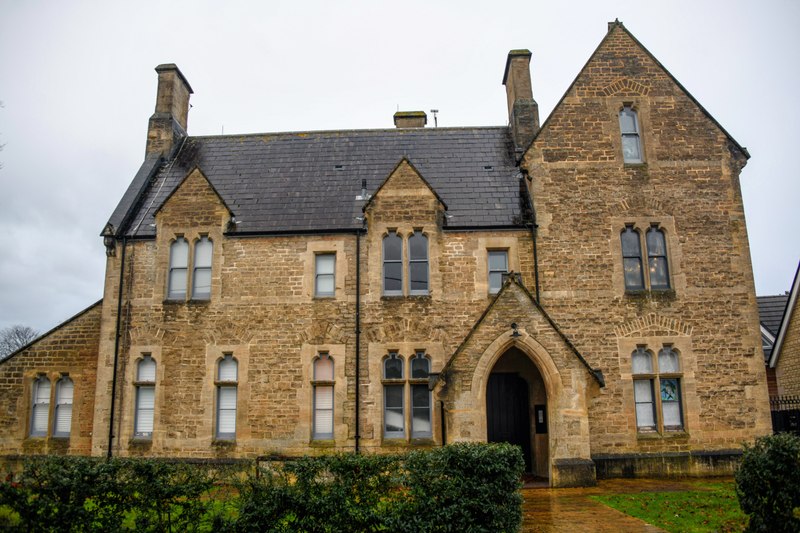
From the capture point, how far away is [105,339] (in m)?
19.4

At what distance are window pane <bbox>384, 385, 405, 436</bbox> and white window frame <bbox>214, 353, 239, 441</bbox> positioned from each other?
14.9ft

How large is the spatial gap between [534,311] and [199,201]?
11322 mm

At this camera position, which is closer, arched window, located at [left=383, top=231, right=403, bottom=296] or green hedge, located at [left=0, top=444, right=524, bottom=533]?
green hedge, located at [left=0, top=444, right=524, bottom=533]

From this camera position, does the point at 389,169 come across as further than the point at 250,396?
Yes

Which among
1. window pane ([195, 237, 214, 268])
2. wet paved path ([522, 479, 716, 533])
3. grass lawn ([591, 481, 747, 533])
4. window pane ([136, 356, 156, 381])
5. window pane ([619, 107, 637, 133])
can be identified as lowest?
wet paved path ([522, 479, 716, 533])

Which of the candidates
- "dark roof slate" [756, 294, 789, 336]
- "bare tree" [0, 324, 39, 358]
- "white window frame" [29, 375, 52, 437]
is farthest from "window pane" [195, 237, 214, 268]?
"bare tree" [0, 324, 39, 358]

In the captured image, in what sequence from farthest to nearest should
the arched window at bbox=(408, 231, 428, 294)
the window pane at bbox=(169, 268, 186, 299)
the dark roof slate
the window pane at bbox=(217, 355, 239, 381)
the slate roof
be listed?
the dark roof slate < the slate roof < the window pane at bbox=(169, 268, 186, 299) < the arched window at bbox=(408, 231, 428, 294) < the window pane at bbox=(217, 355, 239, 381)

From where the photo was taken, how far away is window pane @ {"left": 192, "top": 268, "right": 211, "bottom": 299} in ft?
64.9

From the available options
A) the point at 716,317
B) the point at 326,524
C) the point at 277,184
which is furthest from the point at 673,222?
the point at 326,524

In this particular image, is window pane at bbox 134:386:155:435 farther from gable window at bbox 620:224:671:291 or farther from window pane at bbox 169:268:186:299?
gable window at bbox 620:224:671:291

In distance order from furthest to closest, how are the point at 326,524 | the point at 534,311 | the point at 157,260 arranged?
the point at 157,260
the point at 534,311
the point at 326,524

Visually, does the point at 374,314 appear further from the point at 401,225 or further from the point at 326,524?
the point at 326,524

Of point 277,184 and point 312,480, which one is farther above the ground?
point 277,184

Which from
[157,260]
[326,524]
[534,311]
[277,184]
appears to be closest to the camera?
[326,524]
